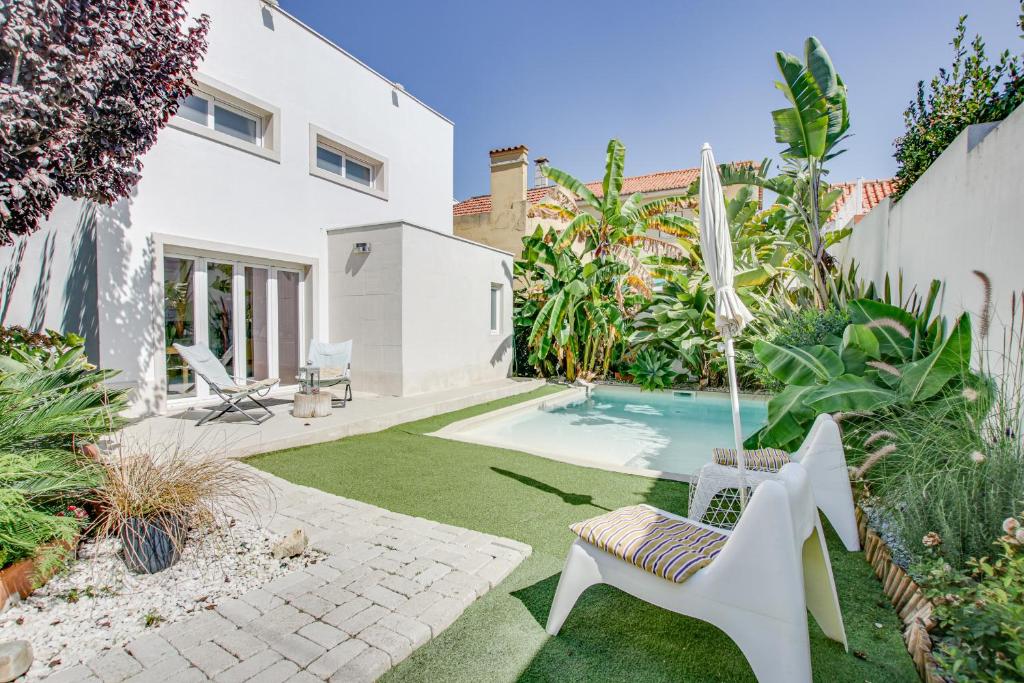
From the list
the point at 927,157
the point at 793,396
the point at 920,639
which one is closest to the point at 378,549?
the point at 920,639

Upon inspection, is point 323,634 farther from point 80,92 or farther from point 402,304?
point 402,304

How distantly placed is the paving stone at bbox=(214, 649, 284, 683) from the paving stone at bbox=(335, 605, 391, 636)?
37 cm

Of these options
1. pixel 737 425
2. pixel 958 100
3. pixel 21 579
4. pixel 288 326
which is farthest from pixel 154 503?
pixel 958 100

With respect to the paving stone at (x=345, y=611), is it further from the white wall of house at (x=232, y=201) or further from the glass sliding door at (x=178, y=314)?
the glass sliding door at (x=178, y=314)

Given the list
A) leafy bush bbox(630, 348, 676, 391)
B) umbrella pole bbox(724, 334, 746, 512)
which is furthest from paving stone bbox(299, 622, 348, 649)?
leafy bush bbox(630, 348, 676, 391)

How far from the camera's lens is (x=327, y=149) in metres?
12.3

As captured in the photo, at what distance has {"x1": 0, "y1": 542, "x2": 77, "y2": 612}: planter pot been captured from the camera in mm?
2922

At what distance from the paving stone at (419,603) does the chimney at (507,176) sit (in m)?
17.1

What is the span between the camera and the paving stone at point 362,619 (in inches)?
112

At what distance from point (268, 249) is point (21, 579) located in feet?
27.6

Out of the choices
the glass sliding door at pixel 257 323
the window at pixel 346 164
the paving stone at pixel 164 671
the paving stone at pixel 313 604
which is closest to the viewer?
the paving stone at pixel 164 671

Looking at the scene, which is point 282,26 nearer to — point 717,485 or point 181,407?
point 181,407

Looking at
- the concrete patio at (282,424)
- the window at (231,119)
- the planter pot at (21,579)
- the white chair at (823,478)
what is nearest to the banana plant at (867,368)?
the white chair at (823,478)

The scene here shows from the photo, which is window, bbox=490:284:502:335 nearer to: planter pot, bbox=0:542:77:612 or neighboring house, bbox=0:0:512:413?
neighboring house, bbox=0:0:512:413
